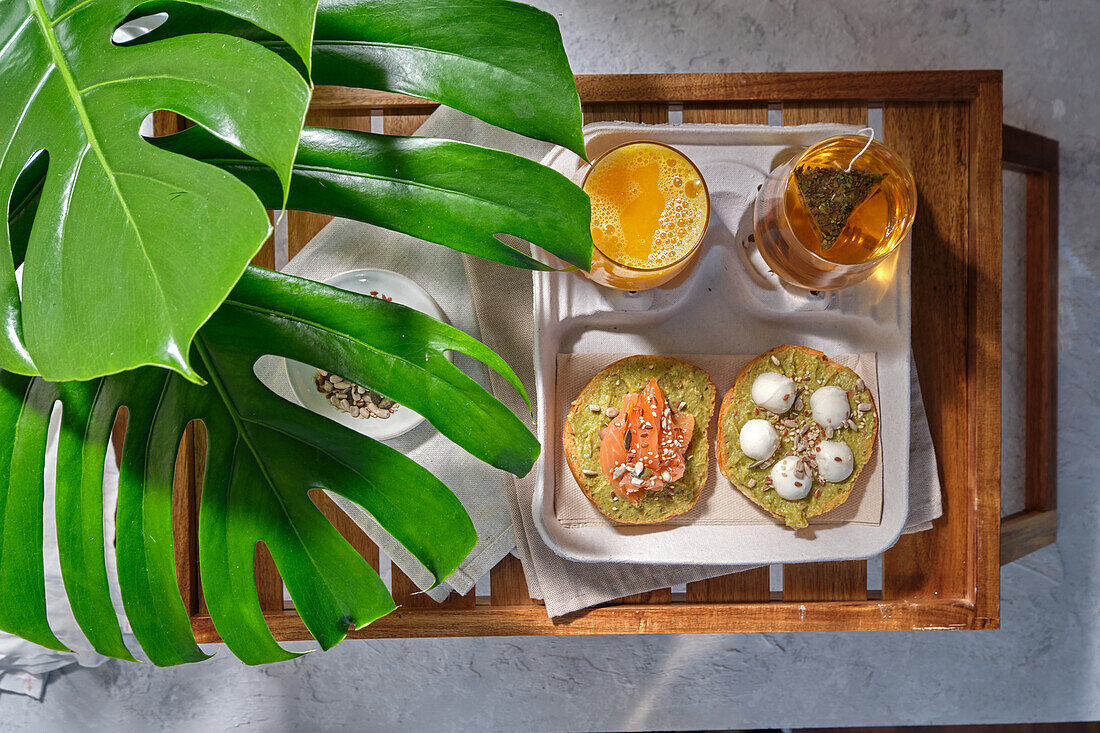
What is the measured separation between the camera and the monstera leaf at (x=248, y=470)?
55 cm

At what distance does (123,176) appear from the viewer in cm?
37

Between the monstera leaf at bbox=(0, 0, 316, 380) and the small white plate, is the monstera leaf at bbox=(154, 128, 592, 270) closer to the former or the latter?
the monstera leaf at bbox=(0, 0, 316, 380)

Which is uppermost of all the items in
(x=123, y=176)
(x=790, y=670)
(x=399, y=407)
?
(x=123, y=176)

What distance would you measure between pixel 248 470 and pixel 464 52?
39 cm

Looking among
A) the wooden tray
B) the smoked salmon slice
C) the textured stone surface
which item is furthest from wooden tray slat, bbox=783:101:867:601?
the textured stone surface

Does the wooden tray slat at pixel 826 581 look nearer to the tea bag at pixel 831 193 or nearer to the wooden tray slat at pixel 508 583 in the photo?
the tea bag at pixel 831 193

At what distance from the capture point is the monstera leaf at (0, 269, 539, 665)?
1.82 feet

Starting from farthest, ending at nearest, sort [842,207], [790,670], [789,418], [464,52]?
[790,670]
[789,418]
[842,207]
[464,52]

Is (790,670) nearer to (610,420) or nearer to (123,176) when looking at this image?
(610,420)

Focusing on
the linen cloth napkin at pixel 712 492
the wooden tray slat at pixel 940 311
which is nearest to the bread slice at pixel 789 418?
the linen cloth napkin at pixel 712 492

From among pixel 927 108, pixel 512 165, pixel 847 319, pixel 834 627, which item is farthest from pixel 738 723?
pixel 512 165

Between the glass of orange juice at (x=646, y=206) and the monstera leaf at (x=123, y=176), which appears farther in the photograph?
the glass of orange juice at (x=646, y=206)

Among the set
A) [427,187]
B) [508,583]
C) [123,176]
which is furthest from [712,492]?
[123,176]

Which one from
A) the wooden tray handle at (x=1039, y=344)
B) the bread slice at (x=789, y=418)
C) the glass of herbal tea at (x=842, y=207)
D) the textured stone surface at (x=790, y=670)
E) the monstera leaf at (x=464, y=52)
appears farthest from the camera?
the textured stone surface at (x=790, y=670)
